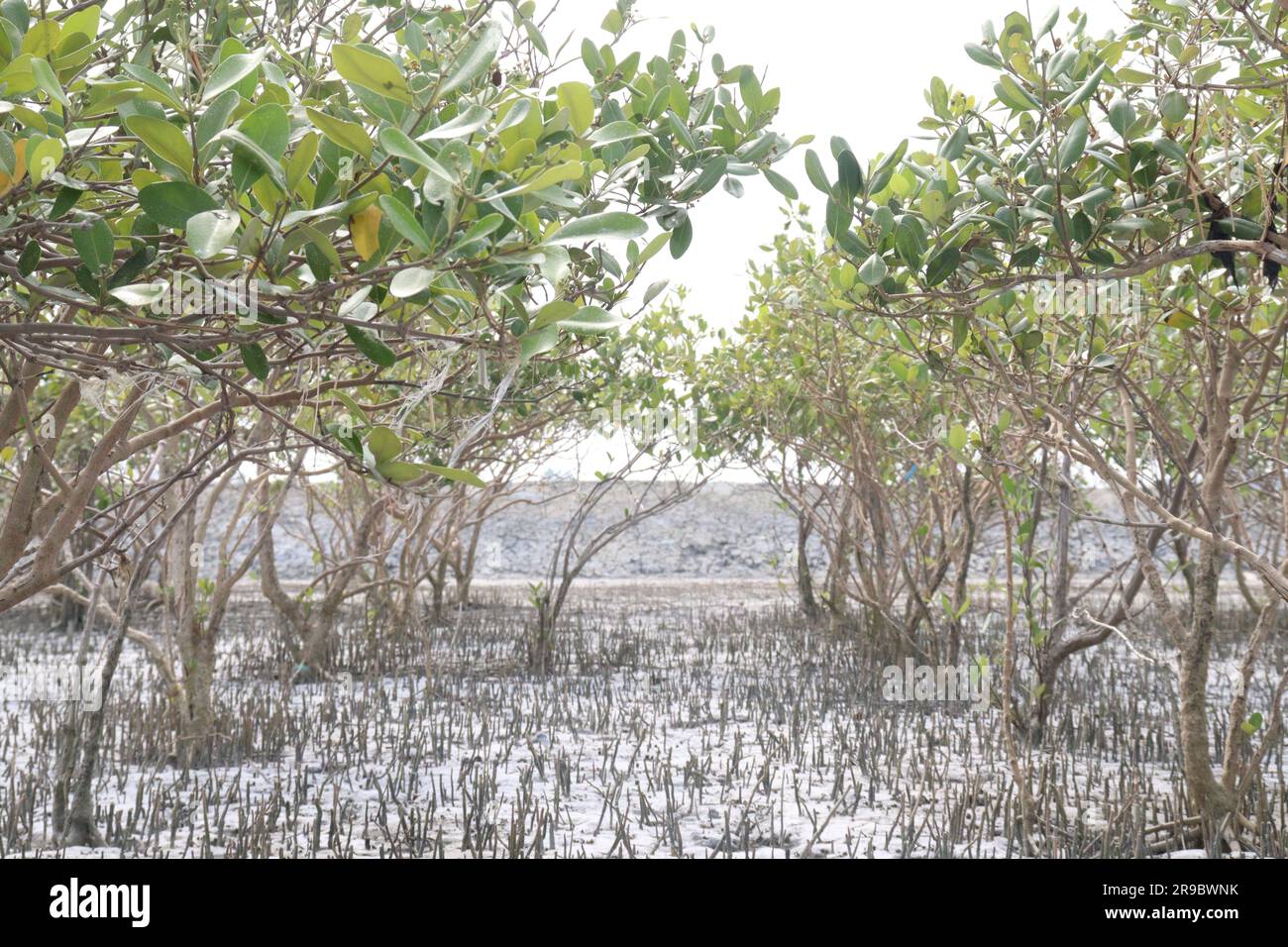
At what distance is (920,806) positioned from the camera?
2.94 meters

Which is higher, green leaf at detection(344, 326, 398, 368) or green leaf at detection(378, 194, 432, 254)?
green leaf at detection(378, 194, 432, 254)

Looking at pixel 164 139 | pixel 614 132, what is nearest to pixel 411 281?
pixel 164 139

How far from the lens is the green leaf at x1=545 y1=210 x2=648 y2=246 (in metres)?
1.02

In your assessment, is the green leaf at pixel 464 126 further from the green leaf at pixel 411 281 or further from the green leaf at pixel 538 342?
the green leaf at pixel 538 342

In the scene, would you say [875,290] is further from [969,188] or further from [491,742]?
[491,742]

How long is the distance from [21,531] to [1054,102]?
201 centimetres

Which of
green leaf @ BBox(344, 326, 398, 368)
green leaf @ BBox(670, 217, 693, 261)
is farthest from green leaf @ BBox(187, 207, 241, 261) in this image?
green leaf @ BBox(670, 217, 693, 261)

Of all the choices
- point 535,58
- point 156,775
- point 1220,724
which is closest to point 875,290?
point 535,58

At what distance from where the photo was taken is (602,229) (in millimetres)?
1025

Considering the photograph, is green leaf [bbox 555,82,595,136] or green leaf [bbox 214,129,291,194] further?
green leaf [bbox 555,82,595,136]

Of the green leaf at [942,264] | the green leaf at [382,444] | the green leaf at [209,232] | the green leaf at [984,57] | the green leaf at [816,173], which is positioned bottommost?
the green leaf at [382,444]

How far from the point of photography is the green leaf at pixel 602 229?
3.34 feet

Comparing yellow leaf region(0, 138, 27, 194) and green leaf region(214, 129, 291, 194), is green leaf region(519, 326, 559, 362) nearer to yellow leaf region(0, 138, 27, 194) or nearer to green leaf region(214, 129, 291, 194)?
green leaf region(214, 129, 291, 194)

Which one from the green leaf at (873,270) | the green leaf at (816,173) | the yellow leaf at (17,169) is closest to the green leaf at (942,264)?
the green leaf at (873,270)
